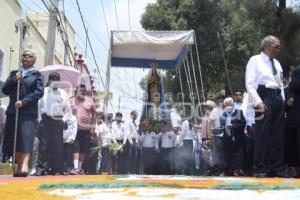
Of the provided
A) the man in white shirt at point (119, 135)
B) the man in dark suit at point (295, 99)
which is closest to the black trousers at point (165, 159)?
the man in white shirt at point (119, 135)

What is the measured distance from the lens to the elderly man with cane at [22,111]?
6.38 metres

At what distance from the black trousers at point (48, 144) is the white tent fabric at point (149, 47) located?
4.89 m

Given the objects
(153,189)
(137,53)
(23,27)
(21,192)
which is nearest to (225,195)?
(153,189)

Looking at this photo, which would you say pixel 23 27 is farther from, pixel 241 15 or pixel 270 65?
pixel 270 65

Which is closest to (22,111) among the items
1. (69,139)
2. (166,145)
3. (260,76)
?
(69,139)

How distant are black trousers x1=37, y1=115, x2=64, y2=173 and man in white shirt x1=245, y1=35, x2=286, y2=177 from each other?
287 centimetres

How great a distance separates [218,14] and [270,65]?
2144cm

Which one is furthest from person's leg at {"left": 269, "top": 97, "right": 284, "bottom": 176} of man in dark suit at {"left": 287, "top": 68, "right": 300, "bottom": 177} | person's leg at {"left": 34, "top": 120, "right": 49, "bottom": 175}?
person's leg at {"left": 34, "top": 120, "right": 49, "bottom": 175}

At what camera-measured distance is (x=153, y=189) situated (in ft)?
13.2

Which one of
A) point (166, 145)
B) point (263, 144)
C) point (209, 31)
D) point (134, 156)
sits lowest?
point (263, 144)

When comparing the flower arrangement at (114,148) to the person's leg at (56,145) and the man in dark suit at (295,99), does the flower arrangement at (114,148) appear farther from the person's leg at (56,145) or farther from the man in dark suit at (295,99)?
the man in dark suit at (295,99)

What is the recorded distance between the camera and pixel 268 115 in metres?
6.27

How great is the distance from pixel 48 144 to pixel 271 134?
10.3 feet

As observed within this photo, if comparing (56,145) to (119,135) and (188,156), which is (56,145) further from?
(188,156)
